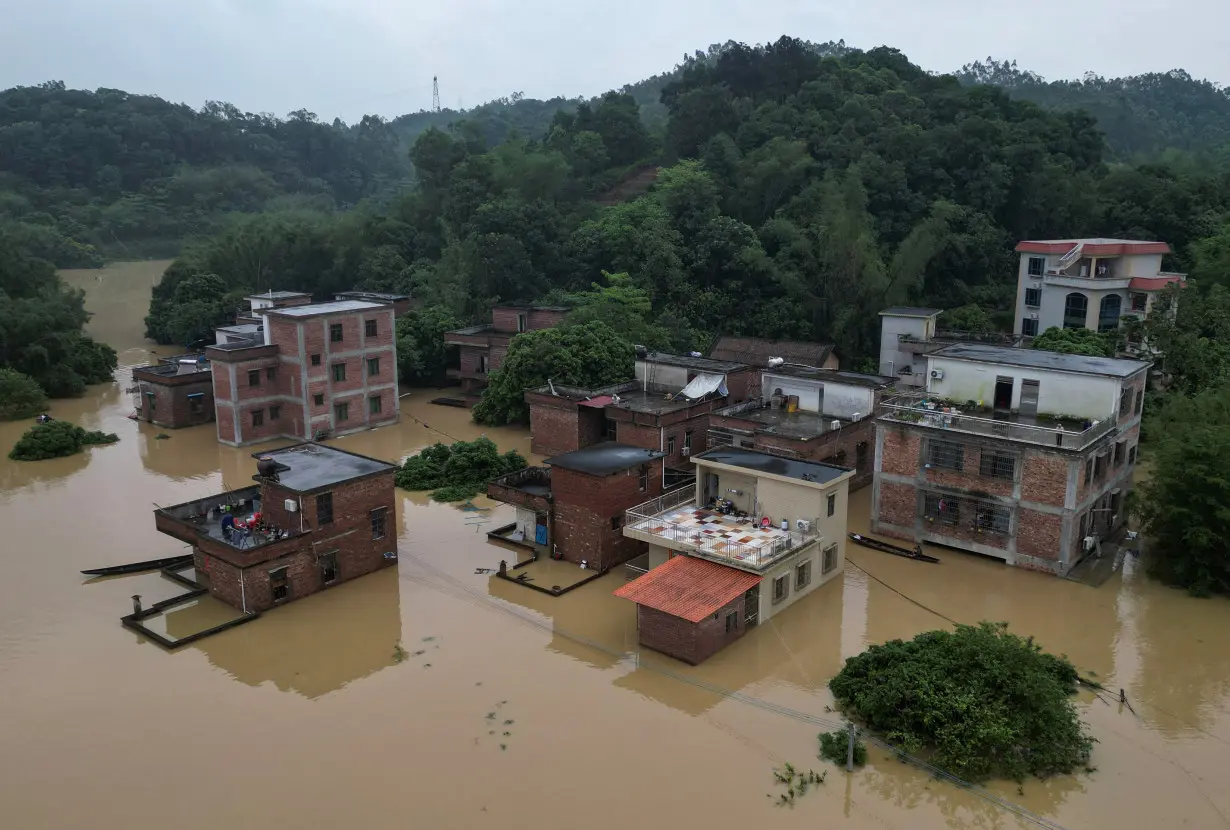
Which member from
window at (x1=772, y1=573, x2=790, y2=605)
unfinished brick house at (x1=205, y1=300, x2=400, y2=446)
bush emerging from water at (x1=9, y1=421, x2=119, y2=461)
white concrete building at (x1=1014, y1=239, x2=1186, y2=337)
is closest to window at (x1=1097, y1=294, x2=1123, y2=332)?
white concrete building at (x1=1014, y1=239, x2=1186, y2=337)

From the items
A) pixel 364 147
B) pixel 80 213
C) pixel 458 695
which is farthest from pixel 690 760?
pixel 364 147

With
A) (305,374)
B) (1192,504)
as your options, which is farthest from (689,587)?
(305,374)

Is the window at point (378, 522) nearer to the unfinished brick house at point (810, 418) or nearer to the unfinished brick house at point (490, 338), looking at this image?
the unfinished brick house at point (810, 418)

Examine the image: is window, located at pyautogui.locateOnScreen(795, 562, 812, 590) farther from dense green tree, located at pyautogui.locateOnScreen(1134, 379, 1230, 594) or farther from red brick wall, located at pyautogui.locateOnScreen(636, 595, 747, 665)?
dense green tree, located at pyautogui.locateOnScreen(1134, 379, 1230, 594)

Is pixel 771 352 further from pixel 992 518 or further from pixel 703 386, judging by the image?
pixel 992 518

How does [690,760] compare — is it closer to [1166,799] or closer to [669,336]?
[1166,799]
